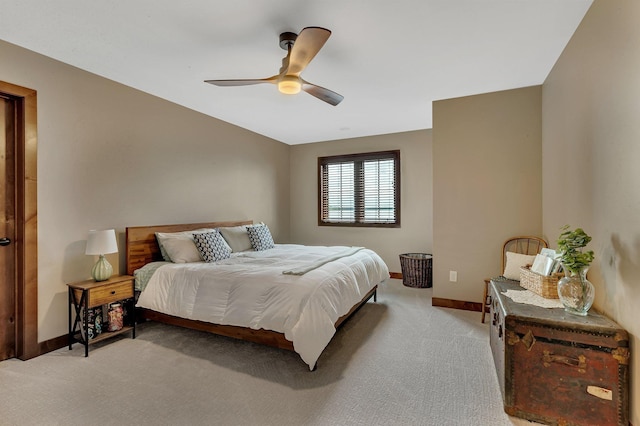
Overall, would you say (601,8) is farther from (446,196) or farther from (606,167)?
(446,196)

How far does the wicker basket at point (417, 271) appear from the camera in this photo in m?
4.58

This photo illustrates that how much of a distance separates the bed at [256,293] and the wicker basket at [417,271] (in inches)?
55.0

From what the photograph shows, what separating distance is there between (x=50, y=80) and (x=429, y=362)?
13.1 feet

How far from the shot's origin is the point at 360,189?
18.6ft

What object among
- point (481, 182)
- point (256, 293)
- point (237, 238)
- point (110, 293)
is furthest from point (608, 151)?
point (110, 293)

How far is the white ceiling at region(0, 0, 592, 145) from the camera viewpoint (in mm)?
2018

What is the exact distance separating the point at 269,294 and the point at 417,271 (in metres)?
2.88

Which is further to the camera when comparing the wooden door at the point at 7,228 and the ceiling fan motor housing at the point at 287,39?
the wooden door at the point at 7,228

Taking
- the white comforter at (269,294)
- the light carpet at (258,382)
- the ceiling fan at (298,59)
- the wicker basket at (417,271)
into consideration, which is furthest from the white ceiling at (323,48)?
the light carpet at (258,382)

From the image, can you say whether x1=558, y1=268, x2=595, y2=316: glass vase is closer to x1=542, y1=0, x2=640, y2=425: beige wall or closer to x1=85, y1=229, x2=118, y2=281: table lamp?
x1=542, y1=0, x2=640, y2=425: beige wall

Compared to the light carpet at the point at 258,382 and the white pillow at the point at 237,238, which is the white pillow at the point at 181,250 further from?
the light carpet at the point at 258,382

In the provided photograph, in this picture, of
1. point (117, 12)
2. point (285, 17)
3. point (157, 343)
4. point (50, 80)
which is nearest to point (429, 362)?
point (157, 343)

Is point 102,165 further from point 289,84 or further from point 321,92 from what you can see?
point 321,92

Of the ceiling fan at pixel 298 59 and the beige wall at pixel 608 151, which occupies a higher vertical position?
the ceiling fan at pixel 298 59
